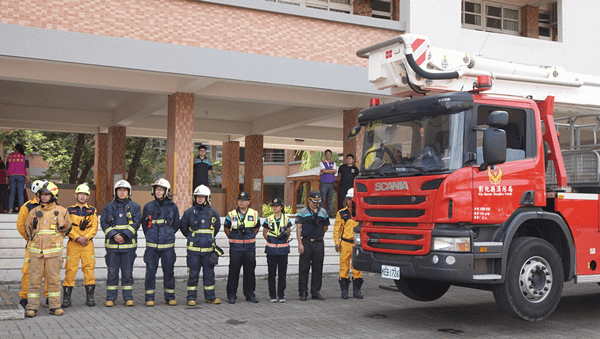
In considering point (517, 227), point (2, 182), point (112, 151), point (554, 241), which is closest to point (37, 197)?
point (517, 227)

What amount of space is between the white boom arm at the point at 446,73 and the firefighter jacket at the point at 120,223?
4231 millimetres

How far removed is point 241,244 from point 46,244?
294 cm

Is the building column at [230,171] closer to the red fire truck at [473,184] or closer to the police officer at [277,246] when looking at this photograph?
the police officer at [277,246]

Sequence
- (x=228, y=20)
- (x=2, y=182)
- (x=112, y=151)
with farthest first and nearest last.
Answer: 1. (x=112, y=151)
2. (x=2, y=182)
3. (x=228, y=20)

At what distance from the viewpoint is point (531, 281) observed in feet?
25.8

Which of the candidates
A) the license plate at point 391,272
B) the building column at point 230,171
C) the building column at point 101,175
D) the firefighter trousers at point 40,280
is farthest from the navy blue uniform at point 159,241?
the building column at point 230,171

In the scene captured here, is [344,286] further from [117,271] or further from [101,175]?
[101,175]

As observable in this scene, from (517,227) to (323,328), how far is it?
2.74m

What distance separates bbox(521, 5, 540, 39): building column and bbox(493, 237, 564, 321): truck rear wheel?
477 inches

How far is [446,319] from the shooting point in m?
8.85

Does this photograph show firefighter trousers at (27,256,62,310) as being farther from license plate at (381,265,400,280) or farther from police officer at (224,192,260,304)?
license plate at (381,265,400,280)

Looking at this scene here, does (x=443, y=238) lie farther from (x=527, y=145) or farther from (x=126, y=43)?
(x=126, y=43)

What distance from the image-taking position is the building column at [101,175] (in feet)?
72.1

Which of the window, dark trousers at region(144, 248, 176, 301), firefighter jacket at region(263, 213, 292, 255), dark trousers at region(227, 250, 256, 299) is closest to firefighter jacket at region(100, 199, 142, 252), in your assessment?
dark trousers at region(144, 248, 176, 301)
